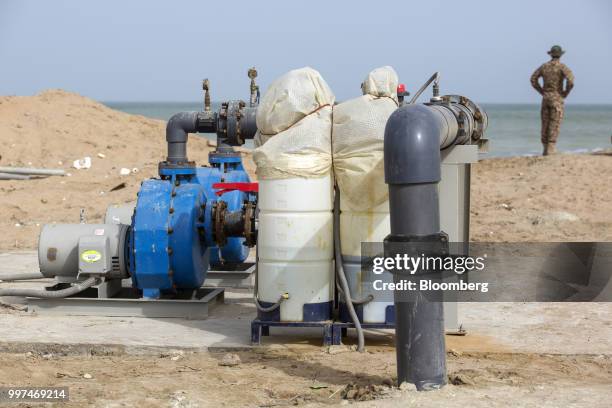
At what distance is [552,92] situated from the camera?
19531 millimetres

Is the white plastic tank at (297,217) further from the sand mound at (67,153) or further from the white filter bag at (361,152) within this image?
the sand mound at (67,153)

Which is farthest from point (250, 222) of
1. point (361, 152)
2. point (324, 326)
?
point (361, 152)

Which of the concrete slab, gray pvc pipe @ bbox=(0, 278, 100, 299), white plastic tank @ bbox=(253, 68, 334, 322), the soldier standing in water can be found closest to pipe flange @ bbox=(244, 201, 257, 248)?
the concrete slab

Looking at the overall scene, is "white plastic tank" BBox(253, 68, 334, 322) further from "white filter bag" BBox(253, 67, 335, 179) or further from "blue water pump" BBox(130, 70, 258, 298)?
"blue water pump" BBox(130, 70, 258, 298)

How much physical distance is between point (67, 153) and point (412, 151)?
58.8 ft

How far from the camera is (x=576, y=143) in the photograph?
144 feet

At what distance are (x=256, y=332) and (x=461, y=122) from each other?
7.45ft

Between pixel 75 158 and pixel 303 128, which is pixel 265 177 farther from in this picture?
pixel 75 158

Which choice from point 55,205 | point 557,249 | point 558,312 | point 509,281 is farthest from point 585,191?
point 55,205

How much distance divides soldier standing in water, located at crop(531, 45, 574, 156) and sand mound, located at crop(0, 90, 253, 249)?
20.1 ft

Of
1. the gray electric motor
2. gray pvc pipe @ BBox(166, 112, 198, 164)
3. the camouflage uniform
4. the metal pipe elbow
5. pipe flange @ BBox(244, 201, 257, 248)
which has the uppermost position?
the camouflage uniform

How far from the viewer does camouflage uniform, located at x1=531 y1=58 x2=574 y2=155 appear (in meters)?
19.4

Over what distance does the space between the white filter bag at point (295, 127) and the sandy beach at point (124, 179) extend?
6531 millimetres

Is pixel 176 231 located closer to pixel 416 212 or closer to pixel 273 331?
pixel 273 331
